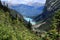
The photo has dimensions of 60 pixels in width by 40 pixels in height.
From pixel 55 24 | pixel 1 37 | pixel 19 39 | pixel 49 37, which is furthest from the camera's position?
pixel 55 24

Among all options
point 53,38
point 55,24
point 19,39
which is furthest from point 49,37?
point 19,39

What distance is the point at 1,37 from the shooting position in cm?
5544

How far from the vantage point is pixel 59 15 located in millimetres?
127938

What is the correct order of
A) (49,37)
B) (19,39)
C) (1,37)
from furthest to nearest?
1. (49,37)
2. (19,39)
3. (1,37)

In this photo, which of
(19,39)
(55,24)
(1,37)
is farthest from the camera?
(55,24)

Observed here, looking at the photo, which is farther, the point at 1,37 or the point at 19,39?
the point at 19,39

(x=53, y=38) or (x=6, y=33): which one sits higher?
(x=6, y=33)

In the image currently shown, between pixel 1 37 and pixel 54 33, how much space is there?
53240 millimetres

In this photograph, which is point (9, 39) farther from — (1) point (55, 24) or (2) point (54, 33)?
(1) point (55, 24)

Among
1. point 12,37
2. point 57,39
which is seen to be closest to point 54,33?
point 57,39

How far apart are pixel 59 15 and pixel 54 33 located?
73.8 ft

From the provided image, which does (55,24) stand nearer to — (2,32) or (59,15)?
(59,15)

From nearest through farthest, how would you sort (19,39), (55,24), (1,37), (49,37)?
1. (1,37)
2. (19,39)
3. (49,37)
4. (55,24)

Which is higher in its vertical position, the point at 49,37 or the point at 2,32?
the point at 2,32
